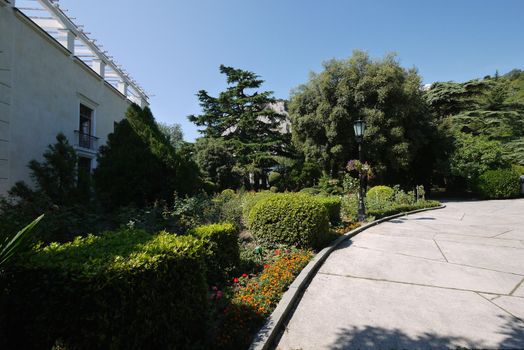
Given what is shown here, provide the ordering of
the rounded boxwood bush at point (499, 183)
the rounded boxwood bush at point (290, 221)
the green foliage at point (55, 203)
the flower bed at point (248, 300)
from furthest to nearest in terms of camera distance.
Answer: the rounded boxwood bush at point (499, 183), the rounded boxwood bush at point (290, 221), the green foliage at point (55, 203), the flower bed at point (248, 300)

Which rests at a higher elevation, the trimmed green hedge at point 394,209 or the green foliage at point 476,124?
the green foliage at point 476,124

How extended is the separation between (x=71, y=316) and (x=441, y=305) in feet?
12.7

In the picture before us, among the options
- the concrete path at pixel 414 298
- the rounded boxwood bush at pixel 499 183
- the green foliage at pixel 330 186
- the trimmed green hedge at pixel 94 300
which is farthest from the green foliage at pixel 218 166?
the trimmed green hedge at pixel 94 300

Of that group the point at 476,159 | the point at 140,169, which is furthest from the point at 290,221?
the point at 476,159

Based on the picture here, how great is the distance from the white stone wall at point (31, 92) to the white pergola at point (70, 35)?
0.77 m

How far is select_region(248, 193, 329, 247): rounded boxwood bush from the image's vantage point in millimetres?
5336

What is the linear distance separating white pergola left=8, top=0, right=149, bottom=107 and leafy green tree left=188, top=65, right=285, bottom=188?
25.0ft

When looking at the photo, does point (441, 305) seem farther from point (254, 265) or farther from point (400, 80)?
point (400, 80)

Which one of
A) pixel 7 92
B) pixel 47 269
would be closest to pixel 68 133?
pixel 7 92

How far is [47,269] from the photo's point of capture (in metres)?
1.88

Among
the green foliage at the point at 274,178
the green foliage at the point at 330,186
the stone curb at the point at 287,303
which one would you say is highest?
the green foliage at the point at 274,178

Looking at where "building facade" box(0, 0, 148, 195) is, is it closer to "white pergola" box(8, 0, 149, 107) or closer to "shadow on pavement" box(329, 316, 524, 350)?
"white pergola" box(8, 0, 149, 107)

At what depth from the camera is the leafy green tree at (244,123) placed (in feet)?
73.4

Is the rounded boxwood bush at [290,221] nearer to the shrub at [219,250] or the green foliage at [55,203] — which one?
the shrub at [219,250]
